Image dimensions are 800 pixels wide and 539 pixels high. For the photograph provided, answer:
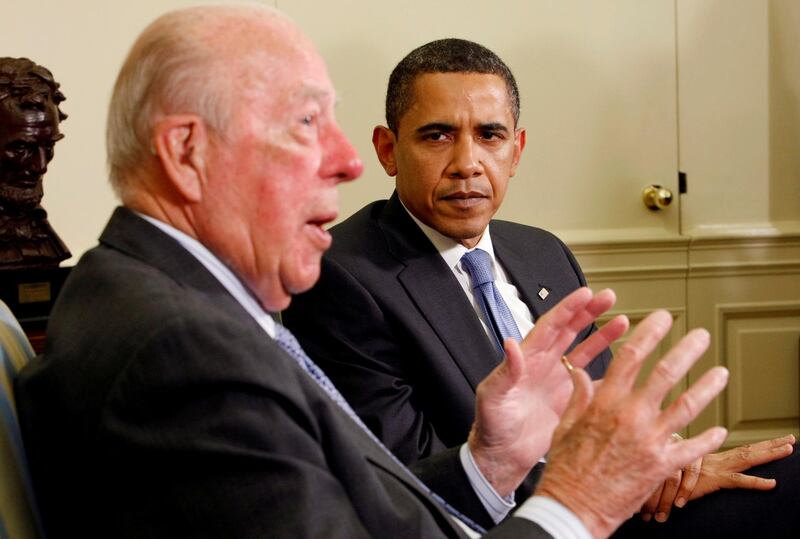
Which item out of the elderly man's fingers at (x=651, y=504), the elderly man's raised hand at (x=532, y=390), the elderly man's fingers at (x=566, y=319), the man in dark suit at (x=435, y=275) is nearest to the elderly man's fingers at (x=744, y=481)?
the man in dark suit at (x=435, y=275)

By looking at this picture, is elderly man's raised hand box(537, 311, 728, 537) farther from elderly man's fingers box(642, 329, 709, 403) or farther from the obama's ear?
the obama's ear

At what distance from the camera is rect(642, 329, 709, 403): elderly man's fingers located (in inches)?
42.8

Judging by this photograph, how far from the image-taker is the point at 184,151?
3.77 ft

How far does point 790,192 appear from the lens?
12.2 ft

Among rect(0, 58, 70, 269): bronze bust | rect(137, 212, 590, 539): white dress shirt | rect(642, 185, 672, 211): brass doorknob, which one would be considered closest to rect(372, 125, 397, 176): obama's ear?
rect(0, 58, 70, 269): bronze bust

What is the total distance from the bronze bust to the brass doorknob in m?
2.02

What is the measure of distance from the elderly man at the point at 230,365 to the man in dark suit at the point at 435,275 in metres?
0.60

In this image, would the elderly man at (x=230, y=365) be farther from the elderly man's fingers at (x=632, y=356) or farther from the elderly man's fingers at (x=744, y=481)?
the elderly man's fingers at (x=744, y=481)

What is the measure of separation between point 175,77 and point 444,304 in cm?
97

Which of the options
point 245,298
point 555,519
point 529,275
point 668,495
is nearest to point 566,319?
point 555,519

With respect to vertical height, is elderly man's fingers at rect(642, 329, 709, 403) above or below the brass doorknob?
above

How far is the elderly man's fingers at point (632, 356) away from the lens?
3.66ft

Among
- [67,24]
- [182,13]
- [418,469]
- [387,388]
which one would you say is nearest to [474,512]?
[418,469]

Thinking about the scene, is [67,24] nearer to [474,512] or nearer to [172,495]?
[474,512]
